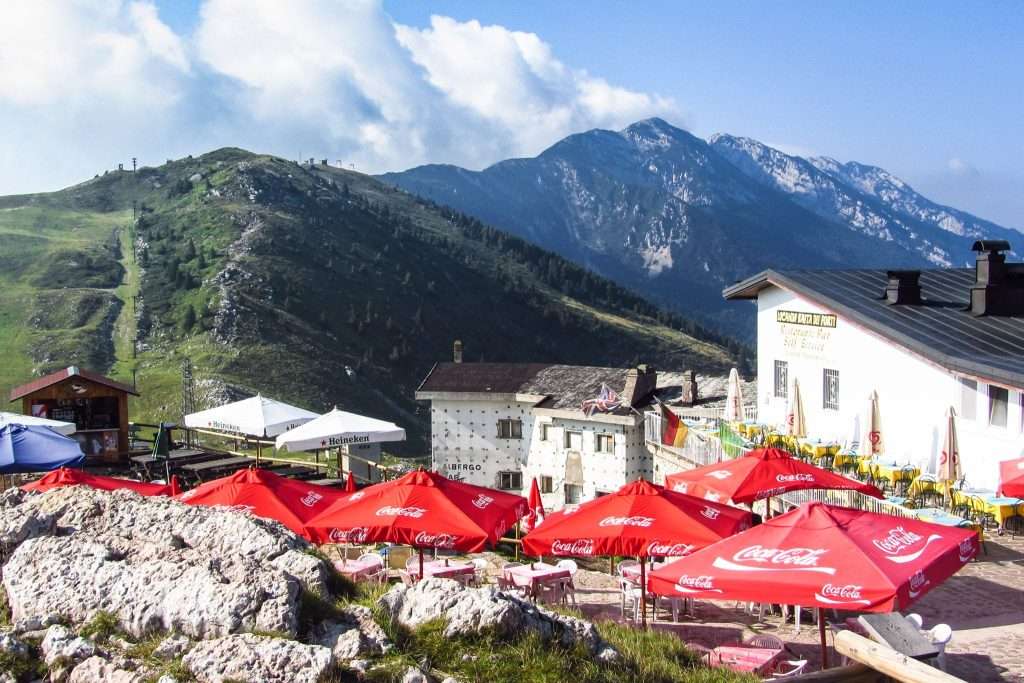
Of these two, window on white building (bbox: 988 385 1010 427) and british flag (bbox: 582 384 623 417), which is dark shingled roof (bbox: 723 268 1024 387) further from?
british flag (bbox: 582 384 623 417)

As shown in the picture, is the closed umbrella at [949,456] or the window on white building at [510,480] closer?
the closed umbrella at [949,456]

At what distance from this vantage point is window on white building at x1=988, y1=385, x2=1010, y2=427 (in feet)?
70.4

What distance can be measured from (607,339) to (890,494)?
122349 mm

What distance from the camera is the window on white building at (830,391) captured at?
1129 inches

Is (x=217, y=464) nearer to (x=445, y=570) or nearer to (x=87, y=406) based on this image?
(x=87, y=406)

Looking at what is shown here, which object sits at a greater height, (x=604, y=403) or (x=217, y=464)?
(x=604, y=403)

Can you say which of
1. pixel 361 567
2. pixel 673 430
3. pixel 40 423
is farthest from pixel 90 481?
pixel 673 430

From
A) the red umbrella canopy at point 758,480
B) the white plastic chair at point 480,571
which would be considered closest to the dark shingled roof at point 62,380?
the white plastic chair at point 480,571

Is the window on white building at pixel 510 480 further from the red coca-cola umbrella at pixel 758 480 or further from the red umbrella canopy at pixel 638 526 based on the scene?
the red umbrella canopy at pixel 638 526

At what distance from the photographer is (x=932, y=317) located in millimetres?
27094

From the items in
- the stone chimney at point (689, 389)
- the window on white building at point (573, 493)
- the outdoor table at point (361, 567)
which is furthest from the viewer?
the stone chimney at point (689, 389)

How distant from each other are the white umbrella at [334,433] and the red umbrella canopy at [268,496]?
8.72 m

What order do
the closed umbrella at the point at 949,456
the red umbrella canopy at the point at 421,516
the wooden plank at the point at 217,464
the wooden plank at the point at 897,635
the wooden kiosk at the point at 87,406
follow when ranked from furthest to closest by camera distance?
the wooden kiosk at the point at 87,406 < the wooden plank at the point at 217,464 < the closed umbrella at the point at 949,456 < the red umbrella canopy at the point at 421,516 < the wooden plank at the point at 897,635

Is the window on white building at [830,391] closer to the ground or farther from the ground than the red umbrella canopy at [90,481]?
farther from the ground
